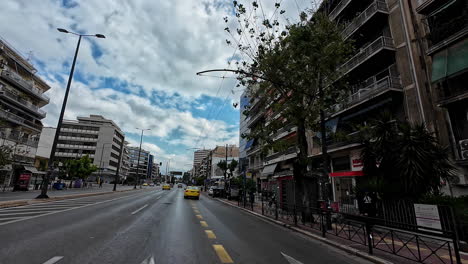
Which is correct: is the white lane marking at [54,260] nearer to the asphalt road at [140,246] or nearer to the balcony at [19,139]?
the asphalt road at [140,246]

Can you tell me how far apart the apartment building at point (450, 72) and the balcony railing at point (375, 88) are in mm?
1780

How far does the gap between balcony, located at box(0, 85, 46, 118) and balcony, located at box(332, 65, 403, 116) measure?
43084 millimetres

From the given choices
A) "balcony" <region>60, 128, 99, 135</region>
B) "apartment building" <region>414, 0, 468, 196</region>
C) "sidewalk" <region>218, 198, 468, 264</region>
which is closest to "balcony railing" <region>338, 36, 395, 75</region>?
"apartment building" <region>414, 0, 468, 196</region>

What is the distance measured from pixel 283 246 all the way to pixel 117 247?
4.64 meters

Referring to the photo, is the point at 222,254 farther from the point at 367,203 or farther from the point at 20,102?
the point at 20,102

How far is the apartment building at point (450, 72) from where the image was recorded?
12070 mm

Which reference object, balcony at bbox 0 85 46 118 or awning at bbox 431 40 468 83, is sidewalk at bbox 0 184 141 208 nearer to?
balcony at bbox 0 85 46 118

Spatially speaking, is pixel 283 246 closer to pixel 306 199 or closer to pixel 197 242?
pixel 197 242

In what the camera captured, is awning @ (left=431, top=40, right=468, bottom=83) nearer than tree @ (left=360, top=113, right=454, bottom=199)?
No

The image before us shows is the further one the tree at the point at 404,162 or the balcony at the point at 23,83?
the balcony at the point at 23,83

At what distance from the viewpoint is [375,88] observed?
1717cm

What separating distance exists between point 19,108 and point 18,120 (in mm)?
2451

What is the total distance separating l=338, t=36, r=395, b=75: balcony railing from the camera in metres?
16.6

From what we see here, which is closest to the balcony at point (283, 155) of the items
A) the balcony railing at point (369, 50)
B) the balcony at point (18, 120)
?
the balcony railing at point (369, 50)
